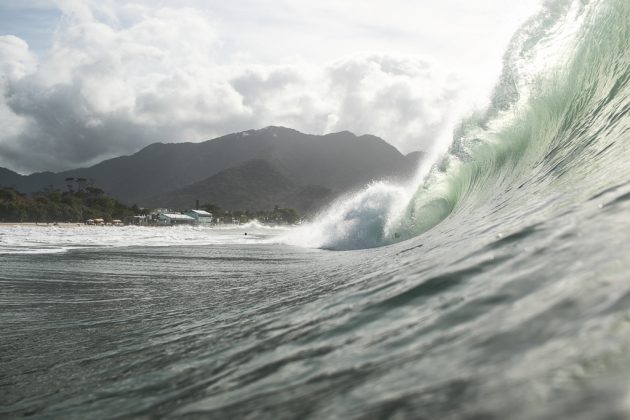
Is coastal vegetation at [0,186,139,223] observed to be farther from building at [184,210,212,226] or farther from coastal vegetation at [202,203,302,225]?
coastal vegetation at [202,203,302,225]

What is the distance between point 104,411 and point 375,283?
7.78 ft

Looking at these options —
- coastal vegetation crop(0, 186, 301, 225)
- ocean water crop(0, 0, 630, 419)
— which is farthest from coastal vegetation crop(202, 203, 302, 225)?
ocean water crop(0, 0, 630, 419)

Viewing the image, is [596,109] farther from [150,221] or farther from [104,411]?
[150,221]

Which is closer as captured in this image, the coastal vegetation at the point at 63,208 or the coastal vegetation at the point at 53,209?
the coastal vegetation at the point at 53,209

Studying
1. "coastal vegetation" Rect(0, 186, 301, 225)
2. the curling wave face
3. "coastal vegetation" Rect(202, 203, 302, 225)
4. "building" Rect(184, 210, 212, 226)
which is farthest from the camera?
"coastal vegetation" Rect(202, 203, 302, 225)

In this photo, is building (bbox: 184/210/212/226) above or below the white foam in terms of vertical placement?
above

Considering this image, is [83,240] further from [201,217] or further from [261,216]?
[261,216]

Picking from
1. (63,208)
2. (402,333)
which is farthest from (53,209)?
(402,333)

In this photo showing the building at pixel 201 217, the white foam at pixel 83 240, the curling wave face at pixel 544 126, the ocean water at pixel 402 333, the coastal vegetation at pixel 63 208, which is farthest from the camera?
the building at pixel 201 217

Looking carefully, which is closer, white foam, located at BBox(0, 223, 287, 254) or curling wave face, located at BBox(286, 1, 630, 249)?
curling wave face, located at BBox(286, 1, 630, 249)

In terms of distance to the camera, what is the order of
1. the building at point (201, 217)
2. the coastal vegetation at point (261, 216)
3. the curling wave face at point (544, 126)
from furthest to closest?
the coastal vegetation at point (261, 216), the building at point (201, 217), the curling wave face at point (544, 126)

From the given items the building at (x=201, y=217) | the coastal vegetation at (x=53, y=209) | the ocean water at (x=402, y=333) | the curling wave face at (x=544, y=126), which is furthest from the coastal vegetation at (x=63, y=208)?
the ocean water at (x=402, y=333)

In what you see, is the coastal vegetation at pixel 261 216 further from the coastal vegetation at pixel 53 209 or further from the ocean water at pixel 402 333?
the ocean water at pixel 402 333

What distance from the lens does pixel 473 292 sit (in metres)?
2.65
